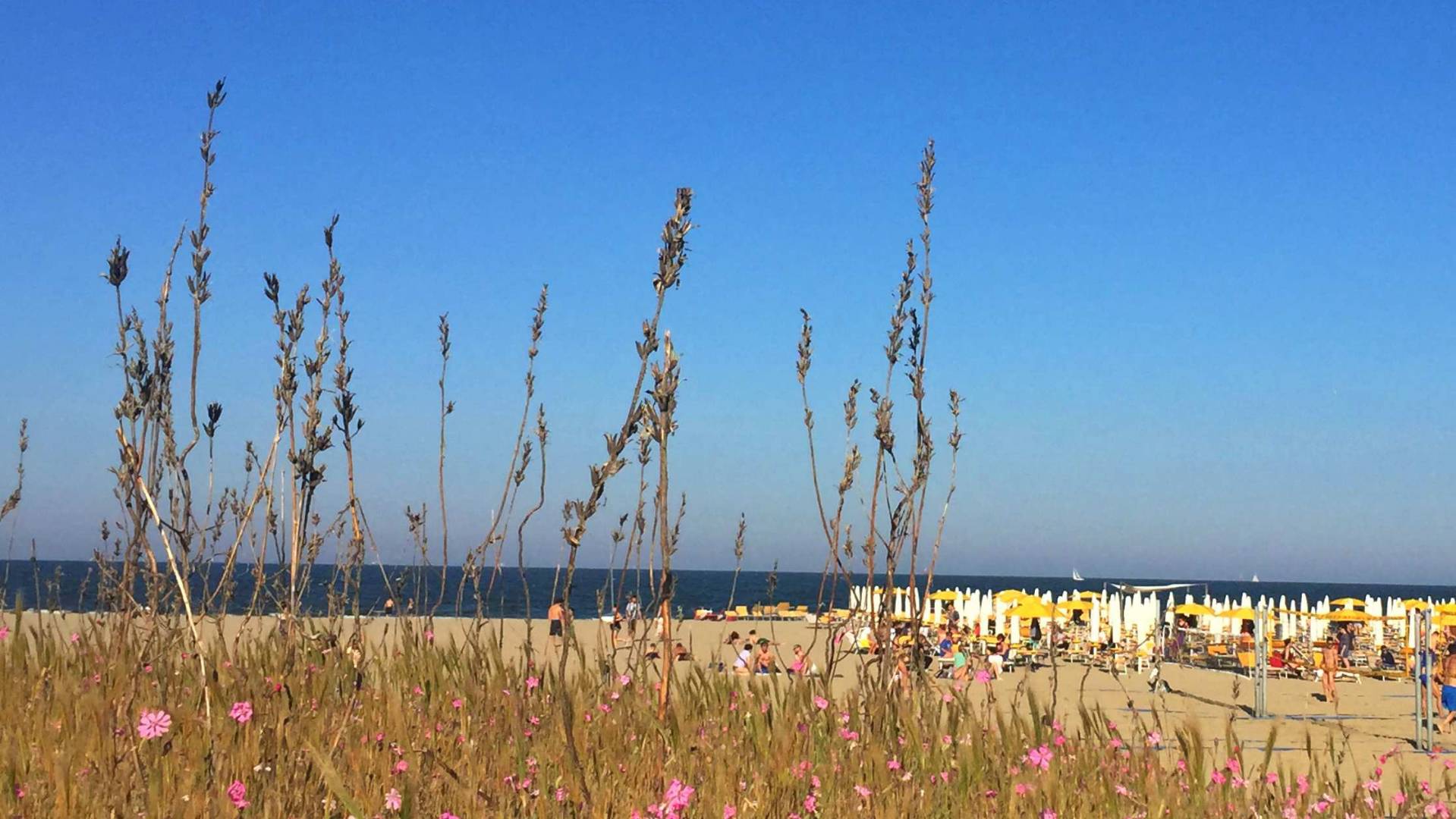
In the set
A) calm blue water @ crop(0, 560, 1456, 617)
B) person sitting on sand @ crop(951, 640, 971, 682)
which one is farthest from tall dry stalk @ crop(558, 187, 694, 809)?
person sitting on sand @ crop(951, 640, 971, 682)

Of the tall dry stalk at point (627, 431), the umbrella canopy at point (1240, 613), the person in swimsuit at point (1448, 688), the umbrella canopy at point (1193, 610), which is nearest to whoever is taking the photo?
the tall dry stalk at point (627, 431)

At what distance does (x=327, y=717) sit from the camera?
3684 millimetres

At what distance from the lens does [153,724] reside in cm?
277

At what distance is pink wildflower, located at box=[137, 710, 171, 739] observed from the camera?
108 inches

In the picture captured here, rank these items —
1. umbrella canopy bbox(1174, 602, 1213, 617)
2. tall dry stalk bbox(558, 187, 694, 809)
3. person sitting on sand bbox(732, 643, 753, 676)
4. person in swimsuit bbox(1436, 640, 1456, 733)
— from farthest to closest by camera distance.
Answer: umbrella canopy bbox(1174, 602, 1213, 617) → person in swimsuit bbox(1436, 640, 1456, 733) → person sitting on sand bbox(732, 643, 753, 676) → tall dry stalk bbox(558, 187, 694, 809)

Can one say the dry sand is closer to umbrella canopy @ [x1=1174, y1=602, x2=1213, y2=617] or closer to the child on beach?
the child on beach

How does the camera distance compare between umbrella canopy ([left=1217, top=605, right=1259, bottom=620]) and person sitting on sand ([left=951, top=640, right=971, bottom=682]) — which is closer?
person sitting on sand ([left=951, top=640, right=971, bottom=682])

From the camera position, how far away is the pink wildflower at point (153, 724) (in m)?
2.73

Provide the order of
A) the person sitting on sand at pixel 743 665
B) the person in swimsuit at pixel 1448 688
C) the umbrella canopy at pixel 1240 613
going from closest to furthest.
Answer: the person sitting on sand at pixel 743 665, the person in swimsuit at pixel 1448 688, the umbrella canopy at pixel 1240 613

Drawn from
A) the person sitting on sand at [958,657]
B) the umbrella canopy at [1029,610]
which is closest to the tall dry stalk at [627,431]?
the person sitting on sand at [958,657]

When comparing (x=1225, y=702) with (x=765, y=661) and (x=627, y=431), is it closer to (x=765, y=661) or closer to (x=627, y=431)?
(x=765, y=661)

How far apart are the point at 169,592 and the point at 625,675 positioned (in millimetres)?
1600

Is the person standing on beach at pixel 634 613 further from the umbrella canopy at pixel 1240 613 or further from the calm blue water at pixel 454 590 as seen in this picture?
the umbrella canopy at pixel 1240 613

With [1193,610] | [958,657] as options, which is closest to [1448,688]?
[958,657]
